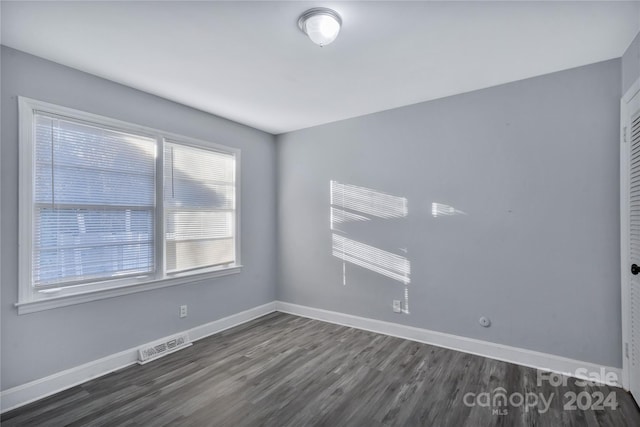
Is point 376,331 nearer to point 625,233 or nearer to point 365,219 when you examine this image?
point 365,219

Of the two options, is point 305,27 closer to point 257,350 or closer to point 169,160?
point 169,160

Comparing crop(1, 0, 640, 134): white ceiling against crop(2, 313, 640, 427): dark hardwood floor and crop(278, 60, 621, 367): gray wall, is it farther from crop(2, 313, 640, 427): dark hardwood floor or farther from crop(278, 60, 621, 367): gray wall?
crop(2, 313, 640, 427): dark hardwood floor

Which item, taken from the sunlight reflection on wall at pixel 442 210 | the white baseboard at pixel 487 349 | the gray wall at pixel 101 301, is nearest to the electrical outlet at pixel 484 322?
the white baseboard at pixel 487 349

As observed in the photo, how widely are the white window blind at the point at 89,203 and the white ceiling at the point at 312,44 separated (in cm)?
59

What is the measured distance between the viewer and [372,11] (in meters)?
1.88

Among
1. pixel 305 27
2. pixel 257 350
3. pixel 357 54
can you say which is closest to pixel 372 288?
pixel 257 350

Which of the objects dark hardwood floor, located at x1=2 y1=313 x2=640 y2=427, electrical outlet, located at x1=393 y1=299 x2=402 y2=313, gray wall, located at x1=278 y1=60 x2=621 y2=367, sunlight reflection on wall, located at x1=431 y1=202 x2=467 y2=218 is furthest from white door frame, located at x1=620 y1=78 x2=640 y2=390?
electrical outlet, located at x1=393 y1=299 x2=402 y2=313

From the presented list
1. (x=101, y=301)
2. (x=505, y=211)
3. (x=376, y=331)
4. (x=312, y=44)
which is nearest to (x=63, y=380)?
(x=101, y=301)

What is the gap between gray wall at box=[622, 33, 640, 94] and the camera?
2129 millimetres

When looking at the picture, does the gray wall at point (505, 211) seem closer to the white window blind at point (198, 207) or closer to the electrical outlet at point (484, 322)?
the electrical outlet at point (484, 322)

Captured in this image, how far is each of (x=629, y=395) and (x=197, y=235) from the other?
4.18 metres

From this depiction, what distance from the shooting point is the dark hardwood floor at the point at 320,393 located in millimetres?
2092

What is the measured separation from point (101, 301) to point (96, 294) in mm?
90

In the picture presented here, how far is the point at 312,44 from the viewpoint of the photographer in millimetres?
2225
